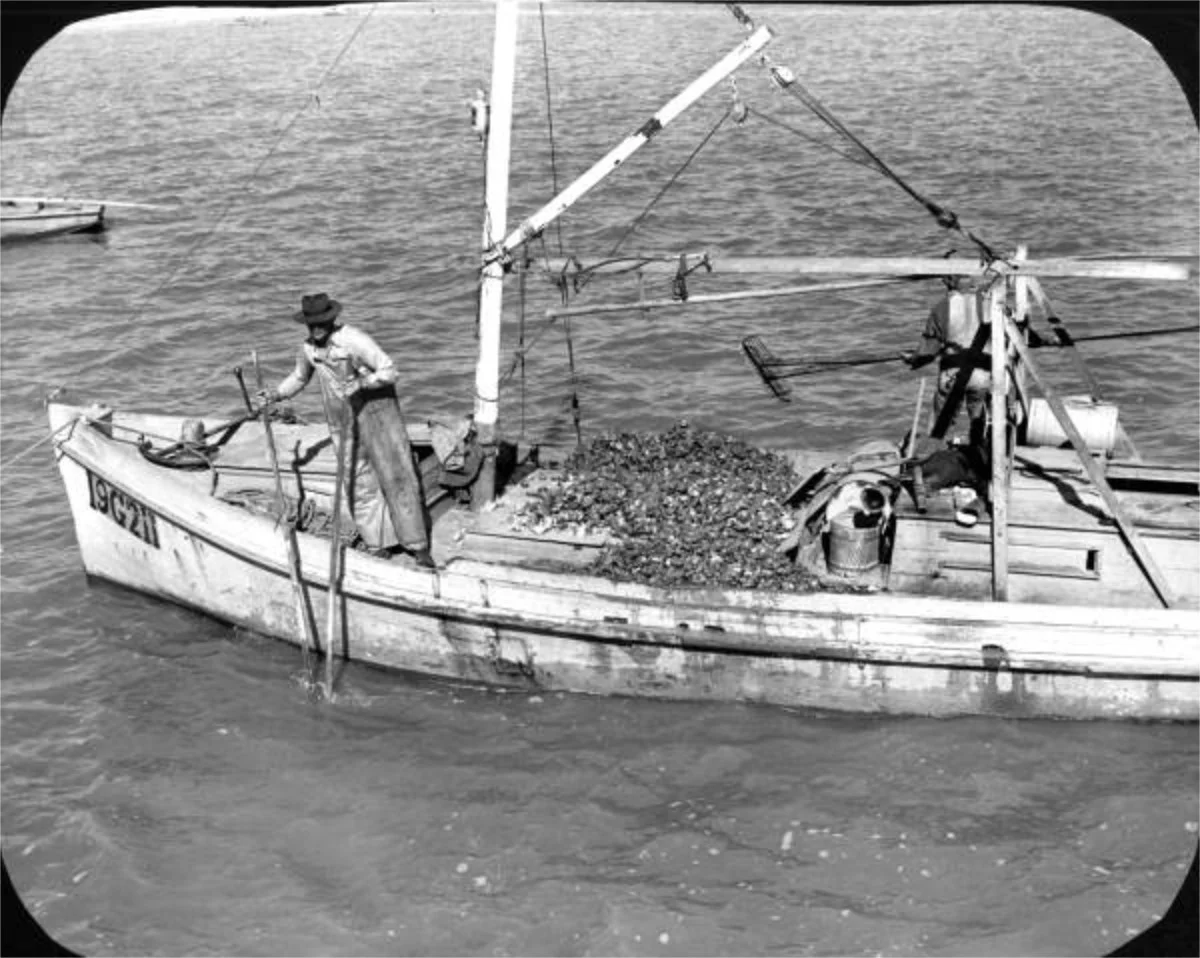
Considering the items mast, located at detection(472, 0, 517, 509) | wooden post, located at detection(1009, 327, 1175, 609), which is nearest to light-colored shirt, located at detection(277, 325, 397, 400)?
mast, located at detection(472, 0, 517, 509)

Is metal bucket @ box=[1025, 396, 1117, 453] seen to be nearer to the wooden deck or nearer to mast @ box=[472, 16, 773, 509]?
the wooden deck

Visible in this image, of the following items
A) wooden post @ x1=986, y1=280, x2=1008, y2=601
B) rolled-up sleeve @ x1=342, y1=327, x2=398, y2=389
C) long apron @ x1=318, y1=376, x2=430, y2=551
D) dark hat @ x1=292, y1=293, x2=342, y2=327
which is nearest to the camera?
wooden post @ x1=986, y1=280, x2=1008, y2=601

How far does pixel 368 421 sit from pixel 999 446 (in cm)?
443

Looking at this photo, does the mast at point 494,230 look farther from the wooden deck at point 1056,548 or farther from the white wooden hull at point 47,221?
the white wooden hull at point 47,221

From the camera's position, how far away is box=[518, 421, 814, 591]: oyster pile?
32.2 ft

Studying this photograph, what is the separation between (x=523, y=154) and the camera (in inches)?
949

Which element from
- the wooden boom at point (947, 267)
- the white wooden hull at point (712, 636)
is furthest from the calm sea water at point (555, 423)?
the wooden boom at point (947, 267)

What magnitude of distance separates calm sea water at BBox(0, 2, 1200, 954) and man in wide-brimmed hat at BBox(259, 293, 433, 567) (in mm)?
1193

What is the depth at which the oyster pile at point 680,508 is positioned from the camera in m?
9.80

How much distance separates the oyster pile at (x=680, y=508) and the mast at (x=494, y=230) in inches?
23.4

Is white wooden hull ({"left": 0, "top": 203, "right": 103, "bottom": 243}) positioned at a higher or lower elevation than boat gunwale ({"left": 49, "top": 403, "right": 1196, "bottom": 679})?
higher

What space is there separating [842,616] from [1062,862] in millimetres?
2039

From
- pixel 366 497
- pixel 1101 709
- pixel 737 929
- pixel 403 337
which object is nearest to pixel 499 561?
pixel 366 497

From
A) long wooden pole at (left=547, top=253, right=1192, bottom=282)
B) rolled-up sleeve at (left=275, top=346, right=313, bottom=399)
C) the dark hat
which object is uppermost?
long wooden pole at (left=547, top=253, right=1192, bottom=282)
